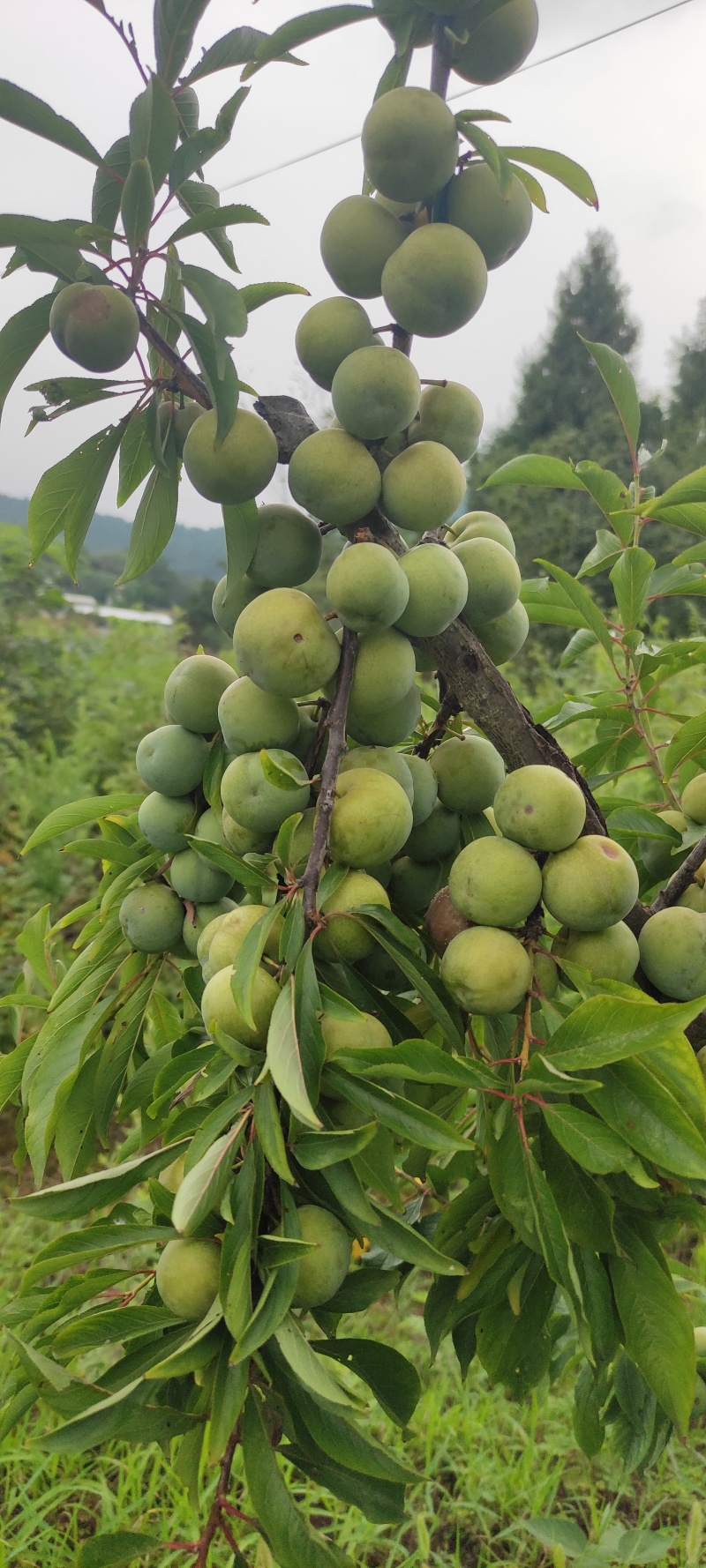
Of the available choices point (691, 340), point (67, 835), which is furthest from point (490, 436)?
point (67, 835)

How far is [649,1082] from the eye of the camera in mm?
616

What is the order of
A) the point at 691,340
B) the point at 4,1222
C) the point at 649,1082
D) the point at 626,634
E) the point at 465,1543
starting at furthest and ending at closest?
the point at 691,340 → the point at 4,1222 → the point at 465,1543 → the point at 626,634 → the point at 649,1082

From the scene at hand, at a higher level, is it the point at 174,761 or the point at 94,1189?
the point at 174,761

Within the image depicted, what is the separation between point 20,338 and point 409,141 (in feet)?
1.01

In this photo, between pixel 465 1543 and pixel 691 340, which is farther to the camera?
pixel 691 340

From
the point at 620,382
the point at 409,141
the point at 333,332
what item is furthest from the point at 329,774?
the point at 620,382

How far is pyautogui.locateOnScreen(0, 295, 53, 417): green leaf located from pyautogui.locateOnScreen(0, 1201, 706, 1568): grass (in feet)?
5.18

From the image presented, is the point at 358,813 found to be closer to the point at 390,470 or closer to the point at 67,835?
the point at 390,470

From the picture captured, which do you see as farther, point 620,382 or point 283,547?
point 620,382

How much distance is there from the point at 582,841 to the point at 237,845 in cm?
27

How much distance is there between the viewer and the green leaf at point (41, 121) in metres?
0.64

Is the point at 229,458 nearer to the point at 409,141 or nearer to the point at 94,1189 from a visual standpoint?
the point at 409,141

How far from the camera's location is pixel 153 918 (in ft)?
2.95

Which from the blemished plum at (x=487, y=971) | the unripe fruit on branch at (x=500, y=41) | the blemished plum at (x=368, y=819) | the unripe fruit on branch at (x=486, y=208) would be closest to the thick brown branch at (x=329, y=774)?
the blemished plum at (x=368, y=819)
